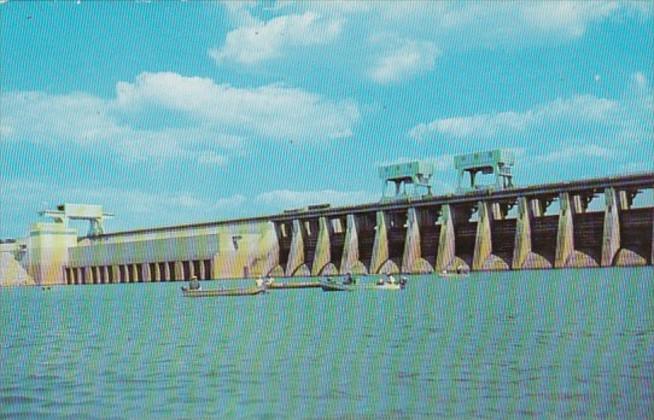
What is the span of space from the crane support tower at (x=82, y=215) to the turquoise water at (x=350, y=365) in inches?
4162

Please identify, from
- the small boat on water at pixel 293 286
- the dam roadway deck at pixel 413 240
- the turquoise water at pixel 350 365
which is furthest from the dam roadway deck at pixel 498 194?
the turquoise water at pixel 350 365

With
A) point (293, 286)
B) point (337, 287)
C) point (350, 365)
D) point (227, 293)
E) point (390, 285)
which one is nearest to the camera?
point (350, 365)

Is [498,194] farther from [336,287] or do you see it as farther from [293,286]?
[336,287]

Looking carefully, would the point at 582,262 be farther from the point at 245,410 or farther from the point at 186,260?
the point at 245,410

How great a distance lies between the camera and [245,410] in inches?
599

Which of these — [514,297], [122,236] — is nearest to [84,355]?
[514,297]

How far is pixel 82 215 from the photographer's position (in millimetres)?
143125

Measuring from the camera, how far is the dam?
82562 millimetres

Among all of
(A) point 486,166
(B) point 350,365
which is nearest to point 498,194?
(A) point 486,166

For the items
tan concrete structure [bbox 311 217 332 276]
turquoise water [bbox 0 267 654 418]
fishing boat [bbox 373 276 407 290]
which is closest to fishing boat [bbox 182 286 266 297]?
fishing boat [bbox 373 276 407 290]

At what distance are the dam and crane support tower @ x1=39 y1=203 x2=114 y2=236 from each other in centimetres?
31

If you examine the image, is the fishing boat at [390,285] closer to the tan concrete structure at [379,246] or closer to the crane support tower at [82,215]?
the tan concrete structure at [379,246]

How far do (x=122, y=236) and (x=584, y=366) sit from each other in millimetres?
130660

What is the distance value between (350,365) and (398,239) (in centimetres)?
8087
